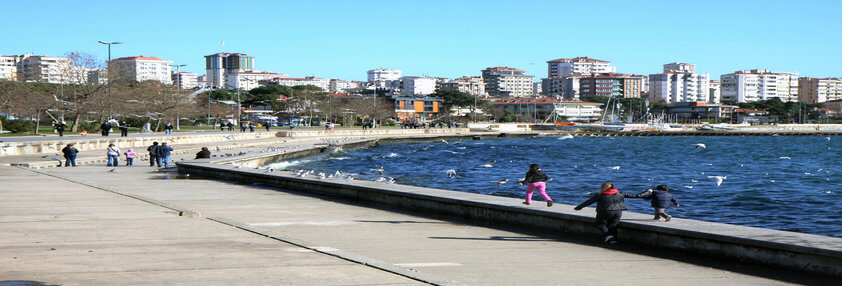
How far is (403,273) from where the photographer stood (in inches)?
306

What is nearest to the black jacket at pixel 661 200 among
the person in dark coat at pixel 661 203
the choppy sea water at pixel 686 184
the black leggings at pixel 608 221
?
the person in dark coat at pixel 661 203

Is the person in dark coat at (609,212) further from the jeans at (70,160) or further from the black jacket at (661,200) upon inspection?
the jeans at (70,160)

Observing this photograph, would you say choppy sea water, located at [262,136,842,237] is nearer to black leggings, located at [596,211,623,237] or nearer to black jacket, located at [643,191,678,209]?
black jacket, located at [643,191,678,209]

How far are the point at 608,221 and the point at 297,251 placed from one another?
416cm

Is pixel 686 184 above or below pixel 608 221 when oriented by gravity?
below

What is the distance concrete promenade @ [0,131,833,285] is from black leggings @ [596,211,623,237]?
264mm

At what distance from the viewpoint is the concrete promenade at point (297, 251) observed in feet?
25.0

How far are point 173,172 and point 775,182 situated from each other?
26.3 meters

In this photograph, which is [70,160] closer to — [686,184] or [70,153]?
[70,153]

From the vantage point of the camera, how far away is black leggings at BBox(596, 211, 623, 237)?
10094 millimetres

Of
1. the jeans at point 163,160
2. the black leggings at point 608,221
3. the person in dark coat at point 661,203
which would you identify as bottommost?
the jeans at point 163,160

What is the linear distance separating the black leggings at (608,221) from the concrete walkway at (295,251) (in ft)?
1.19

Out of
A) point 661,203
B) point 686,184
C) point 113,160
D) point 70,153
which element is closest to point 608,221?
point 661,203

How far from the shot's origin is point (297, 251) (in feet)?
30.0
